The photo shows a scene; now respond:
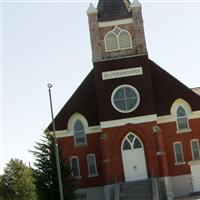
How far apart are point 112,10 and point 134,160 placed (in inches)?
480

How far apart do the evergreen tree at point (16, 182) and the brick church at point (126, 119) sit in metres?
21.9

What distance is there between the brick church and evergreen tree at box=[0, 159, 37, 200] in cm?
2188

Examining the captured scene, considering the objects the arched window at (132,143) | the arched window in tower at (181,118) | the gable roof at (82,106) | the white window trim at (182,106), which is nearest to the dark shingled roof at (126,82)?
the gable roof at (82,106)

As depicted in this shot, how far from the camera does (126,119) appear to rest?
4950 cm

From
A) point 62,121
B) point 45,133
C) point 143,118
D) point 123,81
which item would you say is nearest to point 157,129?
point 143,118

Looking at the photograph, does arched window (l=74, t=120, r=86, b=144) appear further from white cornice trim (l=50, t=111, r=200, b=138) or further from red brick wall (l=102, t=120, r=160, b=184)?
red brick wall (l=102, t=120, r=160, b=184)

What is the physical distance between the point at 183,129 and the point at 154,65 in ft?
18.8

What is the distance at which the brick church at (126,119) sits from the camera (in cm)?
4925

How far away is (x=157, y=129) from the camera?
49.1 m

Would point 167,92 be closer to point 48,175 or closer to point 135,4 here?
point 135,4

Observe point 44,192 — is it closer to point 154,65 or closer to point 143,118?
point 143,118

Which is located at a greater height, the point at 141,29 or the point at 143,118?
the point at 141,29

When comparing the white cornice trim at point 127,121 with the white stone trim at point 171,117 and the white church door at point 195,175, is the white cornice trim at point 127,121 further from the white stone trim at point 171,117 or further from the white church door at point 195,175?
the white church door at point 195,175

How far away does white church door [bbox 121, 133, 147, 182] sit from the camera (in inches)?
1939
